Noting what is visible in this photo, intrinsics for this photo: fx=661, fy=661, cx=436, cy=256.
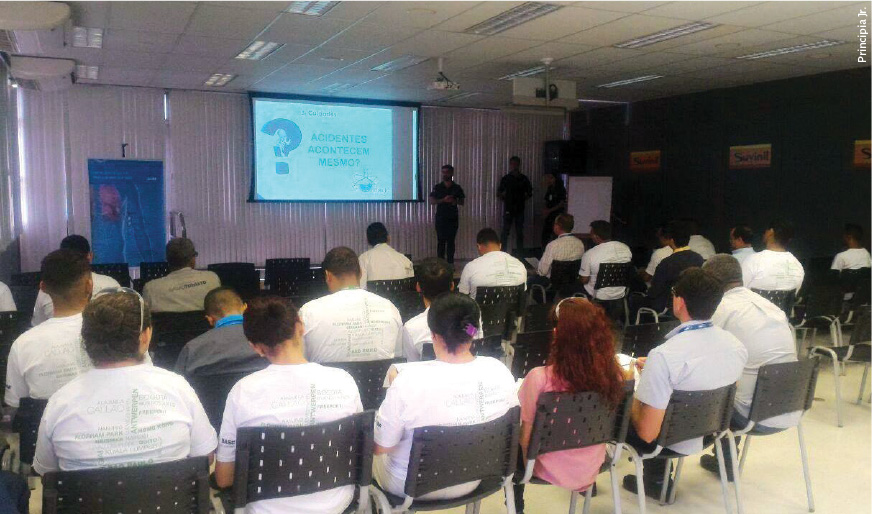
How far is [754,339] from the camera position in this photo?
3.38 metres

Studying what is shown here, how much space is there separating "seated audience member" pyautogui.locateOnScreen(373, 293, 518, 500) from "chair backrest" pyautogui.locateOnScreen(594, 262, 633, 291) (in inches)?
163

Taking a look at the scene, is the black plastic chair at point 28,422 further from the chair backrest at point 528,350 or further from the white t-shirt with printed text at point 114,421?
the chair backrest at point 528,350

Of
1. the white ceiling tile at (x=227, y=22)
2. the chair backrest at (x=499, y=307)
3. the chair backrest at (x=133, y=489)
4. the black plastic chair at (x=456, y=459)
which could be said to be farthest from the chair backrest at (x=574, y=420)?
the white ceiling tile at (x=227, y=22)

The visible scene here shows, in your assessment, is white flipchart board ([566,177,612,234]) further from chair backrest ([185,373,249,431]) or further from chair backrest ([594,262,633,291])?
chair backrest ([185,373,249,431])

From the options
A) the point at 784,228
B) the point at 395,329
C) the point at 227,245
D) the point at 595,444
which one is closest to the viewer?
the point at 595,444

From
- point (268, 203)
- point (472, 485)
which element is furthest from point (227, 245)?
point (472, 485)

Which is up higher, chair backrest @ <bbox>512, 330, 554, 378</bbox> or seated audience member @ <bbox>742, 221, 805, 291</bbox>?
seated audience member @ <bbox>742, 221, 805, 291</bbox>

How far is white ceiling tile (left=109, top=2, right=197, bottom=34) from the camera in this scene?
502cm

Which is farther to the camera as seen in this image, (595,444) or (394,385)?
(595,444)

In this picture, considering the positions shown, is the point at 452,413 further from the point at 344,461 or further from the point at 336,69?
the point at 336,69

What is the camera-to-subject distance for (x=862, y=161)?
800 centimetres

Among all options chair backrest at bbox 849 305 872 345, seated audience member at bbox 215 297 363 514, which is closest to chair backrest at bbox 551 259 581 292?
chair backrest at bbox 849 305 872 345

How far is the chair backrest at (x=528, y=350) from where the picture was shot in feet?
11.3

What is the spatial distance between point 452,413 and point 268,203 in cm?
896
